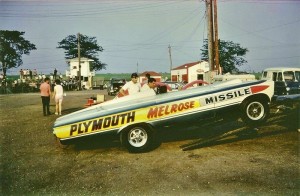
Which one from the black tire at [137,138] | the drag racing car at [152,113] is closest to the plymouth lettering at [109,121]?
the drag racing car at [152,113]

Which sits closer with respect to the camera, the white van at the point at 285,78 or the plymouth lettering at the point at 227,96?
the plymouth lettering at the point at 227,96

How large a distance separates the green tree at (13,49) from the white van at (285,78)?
210 ft

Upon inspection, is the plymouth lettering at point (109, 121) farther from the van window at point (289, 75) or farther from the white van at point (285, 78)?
the van window at point (289, 75)

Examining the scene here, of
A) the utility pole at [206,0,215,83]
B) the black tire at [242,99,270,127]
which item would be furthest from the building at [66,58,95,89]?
the black tire at [242,99,270,127]

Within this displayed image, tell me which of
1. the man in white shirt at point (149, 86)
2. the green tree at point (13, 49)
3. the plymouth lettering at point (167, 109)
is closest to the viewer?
the plymouth lettering at point (167, 109)

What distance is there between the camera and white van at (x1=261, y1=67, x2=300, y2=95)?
1077 centimetres

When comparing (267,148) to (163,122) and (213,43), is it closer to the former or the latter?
(163,122)

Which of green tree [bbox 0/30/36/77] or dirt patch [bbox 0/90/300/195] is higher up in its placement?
green tree [bbox 0/30/36/77]

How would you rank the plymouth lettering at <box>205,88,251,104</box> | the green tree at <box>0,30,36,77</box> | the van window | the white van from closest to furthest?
the plymouth lettering at <box>205,88,251,104</box>, the white van, the van window, the green tree at <box>0,30,36,77</box>

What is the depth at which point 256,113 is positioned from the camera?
26.3 feet

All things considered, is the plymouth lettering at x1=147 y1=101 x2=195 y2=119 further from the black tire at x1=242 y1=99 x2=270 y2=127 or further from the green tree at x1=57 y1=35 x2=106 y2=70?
the green tree at x1=57 y1=35 x2=106 y2=70

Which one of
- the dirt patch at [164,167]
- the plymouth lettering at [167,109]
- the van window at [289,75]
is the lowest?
the dirt patch at [164,167]

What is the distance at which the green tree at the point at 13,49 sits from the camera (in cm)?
6750

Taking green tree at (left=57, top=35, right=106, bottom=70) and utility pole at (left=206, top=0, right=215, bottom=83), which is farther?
green tree at (left=57, top=35, right=106, bottom=70)
